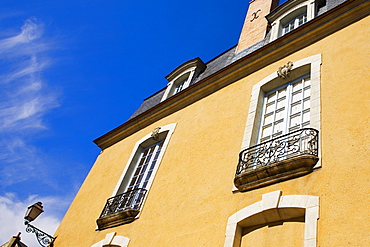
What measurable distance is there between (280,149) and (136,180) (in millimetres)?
3954

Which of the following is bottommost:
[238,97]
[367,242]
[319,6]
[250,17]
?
[367,242]

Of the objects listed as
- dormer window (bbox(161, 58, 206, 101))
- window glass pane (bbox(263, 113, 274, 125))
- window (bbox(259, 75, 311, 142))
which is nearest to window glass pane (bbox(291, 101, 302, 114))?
window (bbox(259, 75, 311, 142))

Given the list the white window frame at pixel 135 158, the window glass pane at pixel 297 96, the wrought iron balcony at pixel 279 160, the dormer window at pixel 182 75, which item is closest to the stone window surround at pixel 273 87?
the wrought iron balcony at pixel 279 160

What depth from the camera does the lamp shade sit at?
8555 mm

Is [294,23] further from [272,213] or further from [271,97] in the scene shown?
[272,213]

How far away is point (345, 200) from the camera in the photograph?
4.15m

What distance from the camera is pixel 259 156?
224 inches

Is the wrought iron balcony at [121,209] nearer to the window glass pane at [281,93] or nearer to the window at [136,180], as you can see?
the window at [136,180]

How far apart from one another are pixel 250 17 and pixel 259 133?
5.82m

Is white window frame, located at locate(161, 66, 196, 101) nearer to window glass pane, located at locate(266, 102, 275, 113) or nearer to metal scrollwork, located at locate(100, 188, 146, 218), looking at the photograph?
metal scrollwork, located at locate(100, 188, 146, 218)

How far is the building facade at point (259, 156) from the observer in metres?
4.51

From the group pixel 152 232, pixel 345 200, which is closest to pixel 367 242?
pixel 345 200

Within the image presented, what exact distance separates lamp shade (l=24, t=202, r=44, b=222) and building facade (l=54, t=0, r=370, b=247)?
69 cm

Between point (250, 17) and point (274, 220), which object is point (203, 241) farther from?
point (250, 17)
